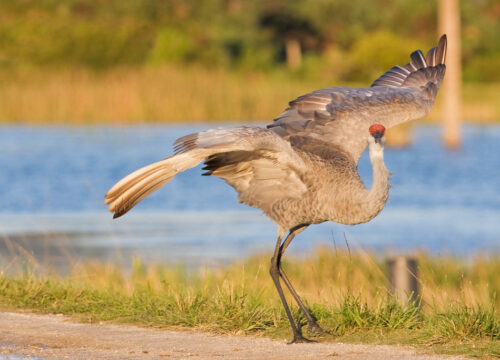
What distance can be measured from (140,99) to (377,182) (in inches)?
1058

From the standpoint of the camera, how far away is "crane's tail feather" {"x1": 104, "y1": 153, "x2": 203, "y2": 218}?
22.3 feet

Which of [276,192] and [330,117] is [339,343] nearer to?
[276,192]

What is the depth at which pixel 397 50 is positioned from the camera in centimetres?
5178

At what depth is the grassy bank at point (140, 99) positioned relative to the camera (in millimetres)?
33344

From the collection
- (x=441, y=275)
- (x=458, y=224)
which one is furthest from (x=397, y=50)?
(x=441, y=275)

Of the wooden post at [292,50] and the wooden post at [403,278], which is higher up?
the wooden post at [292,50]

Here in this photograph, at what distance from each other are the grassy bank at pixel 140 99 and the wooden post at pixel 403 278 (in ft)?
81.8

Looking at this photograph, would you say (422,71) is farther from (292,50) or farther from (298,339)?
(292,50)

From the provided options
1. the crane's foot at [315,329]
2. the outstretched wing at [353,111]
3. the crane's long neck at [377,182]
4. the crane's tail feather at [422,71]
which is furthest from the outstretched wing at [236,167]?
the crane's tail feather at [422,71]

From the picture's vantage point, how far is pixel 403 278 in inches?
333

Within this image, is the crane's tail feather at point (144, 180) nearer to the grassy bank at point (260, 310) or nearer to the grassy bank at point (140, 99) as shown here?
the grassy bank at point (260, 310)

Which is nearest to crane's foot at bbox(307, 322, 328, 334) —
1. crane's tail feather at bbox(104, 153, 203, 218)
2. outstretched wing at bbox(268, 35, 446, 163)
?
outstretched wing at bbox(268, 35, 446, 163)

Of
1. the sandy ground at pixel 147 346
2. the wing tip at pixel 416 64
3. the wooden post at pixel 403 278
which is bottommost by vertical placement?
the sandy ground at pixel 147 346

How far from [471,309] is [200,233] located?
30.7 ft
